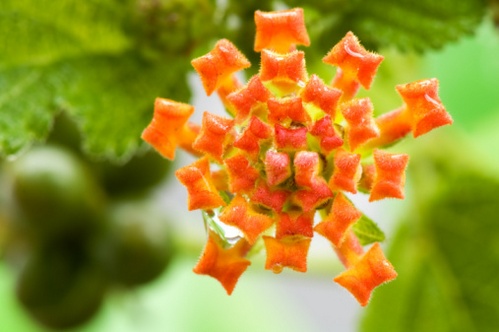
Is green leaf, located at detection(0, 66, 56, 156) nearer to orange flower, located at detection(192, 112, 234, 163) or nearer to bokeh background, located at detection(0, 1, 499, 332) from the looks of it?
bokeh background, located at detection(0, 1, 499, 332)

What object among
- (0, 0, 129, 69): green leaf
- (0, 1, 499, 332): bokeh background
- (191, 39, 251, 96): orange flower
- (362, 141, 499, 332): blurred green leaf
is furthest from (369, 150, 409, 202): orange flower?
(362, 141, 499, 332): blurred green leaf

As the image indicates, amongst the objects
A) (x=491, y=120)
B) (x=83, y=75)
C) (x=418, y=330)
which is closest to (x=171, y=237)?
(x=83, y=75)

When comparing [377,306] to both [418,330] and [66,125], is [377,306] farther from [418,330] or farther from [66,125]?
[66,125]

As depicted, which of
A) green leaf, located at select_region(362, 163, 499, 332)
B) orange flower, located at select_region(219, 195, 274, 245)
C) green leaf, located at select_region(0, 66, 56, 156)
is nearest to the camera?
orange flower, located at select_region(219, 195, 274, 245)

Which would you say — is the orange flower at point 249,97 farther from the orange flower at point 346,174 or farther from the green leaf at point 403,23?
→ the green leaf at point 403,23

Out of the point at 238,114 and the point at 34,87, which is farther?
the point at 34,87

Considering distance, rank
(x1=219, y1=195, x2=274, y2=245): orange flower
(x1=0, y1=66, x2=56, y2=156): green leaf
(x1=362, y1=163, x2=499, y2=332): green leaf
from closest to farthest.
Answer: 1. (x1=219, y1=195, x2=274, y2=245): orange flower
2. (x1=0, y1=66, x2=56, y2=156): green leaf
3. (x1=362, y1=163, x2=499, y2=332): green leaf

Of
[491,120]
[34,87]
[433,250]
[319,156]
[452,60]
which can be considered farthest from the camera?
[452,60]

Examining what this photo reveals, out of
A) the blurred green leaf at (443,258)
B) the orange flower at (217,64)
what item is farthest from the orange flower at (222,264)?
the blurred green leaf at (443,258)
